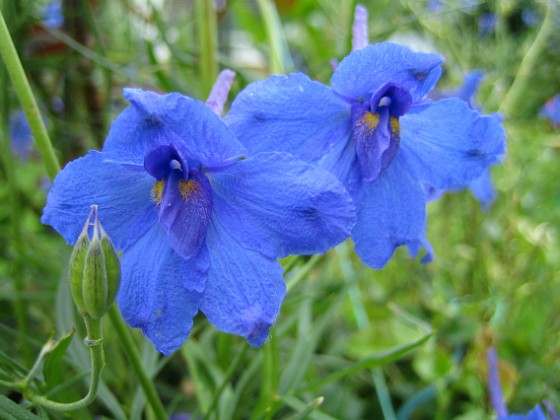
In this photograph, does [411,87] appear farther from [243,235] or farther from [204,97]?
[204,97]

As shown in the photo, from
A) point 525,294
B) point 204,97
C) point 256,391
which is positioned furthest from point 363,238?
point 525,294

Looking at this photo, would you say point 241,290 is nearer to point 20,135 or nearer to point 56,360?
point 56,360

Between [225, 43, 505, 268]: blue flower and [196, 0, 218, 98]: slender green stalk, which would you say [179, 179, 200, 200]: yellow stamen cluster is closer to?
[225, 43, 505, 268]: blue flower

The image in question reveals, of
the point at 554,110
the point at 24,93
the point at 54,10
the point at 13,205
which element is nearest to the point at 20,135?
the point at 54,10

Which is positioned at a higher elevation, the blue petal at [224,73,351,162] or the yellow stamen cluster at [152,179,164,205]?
the blue petal at [224,73,351,162]

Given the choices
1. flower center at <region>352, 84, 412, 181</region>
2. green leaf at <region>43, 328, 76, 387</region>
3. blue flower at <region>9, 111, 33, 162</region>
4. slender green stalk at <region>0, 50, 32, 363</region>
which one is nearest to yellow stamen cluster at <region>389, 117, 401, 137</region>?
flower center at <region>352, 84, 412, 181</region>

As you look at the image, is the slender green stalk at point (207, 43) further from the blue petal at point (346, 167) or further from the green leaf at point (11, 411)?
the green leaf at point (11, 411)

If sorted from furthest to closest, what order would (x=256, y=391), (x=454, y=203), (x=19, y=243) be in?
(x=454, y=203), (x=256, y=391), (x=19, y=243)
